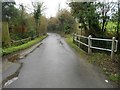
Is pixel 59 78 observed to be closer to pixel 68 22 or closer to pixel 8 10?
pixel 8 10

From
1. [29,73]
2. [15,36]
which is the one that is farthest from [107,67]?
[15,36]

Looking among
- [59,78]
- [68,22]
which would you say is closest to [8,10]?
[59,78]

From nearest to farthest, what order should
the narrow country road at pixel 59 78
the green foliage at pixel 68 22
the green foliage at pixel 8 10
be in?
1. the narrow country road at pixel 59 78
2. the green foliage at pixel 8 10
3. the green foliage at pixel 68 22

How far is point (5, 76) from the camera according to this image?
7.46 metres

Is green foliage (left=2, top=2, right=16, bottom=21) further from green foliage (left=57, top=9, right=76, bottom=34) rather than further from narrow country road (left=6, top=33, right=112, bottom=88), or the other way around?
green foliage (left=57, top=9, right=76, bottom=34)

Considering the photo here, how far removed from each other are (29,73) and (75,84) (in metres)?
2.15

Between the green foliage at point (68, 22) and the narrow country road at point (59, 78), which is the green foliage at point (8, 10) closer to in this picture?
the narrow country road at point (59, 78)

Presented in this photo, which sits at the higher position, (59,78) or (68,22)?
(68,22)

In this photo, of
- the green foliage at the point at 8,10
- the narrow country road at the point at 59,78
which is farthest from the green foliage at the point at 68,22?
the narrow country road at the point at 59,78

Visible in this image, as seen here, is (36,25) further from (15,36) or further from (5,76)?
(5,76)

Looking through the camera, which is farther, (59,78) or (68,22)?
(68,22)

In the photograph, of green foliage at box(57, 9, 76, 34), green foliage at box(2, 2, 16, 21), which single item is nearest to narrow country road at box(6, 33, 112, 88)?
green foliage at box(2, 2, 16, 21)

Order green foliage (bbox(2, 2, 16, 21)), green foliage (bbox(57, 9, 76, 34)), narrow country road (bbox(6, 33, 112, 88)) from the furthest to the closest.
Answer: green foliage (bbox(57, 9, 76, 34)) → green foliage (bbox(2, 2, 16, 21)) → narrow country road (bbox(6, 33, 112, 88))

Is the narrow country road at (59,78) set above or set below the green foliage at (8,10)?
below
